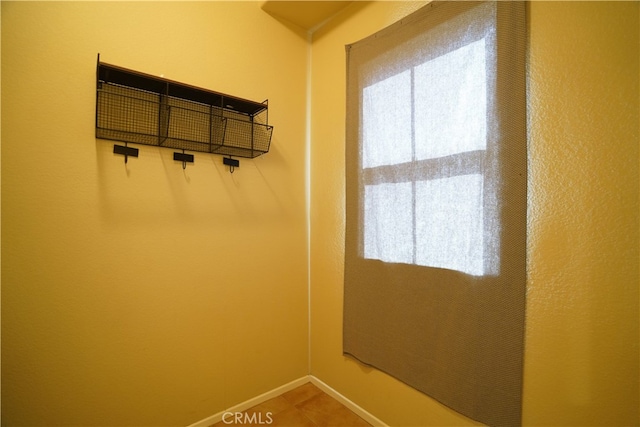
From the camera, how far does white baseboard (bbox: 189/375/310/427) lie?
1570 millimetres

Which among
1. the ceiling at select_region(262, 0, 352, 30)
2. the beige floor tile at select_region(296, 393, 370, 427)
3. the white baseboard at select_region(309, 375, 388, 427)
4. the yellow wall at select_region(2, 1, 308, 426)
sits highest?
the ceiling at select_region(262, 0, 352, 30)

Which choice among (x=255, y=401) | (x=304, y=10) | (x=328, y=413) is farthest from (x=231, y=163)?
(x=328, y=413)

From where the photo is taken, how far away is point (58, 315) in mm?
1208

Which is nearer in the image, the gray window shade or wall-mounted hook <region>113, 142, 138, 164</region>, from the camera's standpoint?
the gray window shade

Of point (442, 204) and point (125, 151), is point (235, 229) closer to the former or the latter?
point (125, 151)

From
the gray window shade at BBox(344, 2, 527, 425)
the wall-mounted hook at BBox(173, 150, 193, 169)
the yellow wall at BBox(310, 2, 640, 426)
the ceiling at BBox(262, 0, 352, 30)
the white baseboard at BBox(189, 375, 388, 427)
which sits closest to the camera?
the yellow wall at BBox(310, 2, 640, 426)

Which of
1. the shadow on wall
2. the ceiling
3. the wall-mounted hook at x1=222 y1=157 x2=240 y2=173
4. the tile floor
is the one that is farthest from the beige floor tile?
the ceiling

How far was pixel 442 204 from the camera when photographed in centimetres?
130

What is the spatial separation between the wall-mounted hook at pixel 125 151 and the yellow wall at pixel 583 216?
179cm

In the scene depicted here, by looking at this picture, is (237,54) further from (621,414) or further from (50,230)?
(621,414)

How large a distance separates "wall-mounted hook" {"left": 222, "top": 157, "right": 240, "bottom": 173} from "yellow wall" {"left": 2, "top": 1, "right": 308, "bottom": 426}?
1.5 inches

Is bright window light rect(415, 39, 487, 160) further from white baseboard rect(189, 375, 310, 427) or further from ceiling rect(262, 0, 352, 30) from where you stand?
white baseboard rect(189, 375, 310, 427)

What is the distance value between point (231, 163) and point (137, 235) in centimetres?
63

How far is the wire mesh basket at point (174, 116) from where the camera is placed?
129 cm
